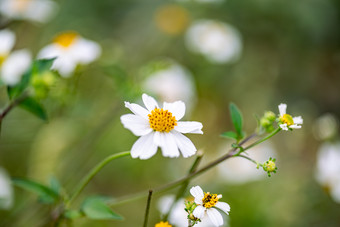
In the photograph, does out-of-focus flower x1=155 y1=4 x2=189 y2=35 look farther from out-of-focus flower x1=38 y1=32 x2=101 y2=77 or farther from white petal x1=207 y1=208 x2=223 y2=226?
white petal x1=207 y1=208 x2=223 y2=226

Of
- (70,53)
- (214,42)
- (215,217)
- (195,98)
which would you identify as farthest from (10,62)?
(214,42)

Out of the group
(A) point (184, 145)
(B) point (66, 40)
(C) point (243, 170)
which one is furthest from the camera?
(C) point (243, 170)

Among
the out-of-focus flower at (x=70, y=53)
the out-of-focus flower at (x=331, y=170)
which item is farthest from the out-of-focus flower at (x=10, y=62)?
the out-of-focus flower at (x=331, y=170)

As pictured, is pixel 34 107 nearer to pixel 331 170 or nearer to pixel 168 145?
pixel 168 145

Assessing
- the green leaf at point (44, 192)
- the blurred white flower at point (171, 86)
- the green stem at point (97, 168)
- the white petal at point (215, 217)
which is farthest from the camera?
the blurred white flower at point (171, 86)

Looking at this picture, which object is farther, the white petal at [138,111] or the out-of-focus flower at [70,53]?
the out-of-focus flower at [70,53]

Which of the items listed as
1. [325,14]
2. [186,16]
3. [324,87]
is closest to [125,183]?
[186,16]

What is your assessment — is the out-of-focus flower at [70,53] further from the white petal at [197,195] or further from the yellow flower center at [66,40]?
the white petal at [197,195]
